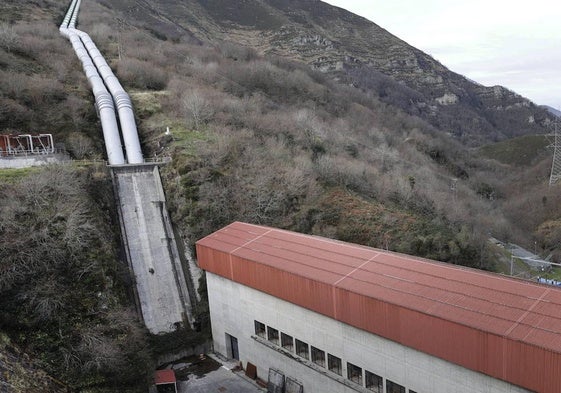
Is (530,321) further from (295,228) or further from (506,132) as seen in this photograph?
(506,132)

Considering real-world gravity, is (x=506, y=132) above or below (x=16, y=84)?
below

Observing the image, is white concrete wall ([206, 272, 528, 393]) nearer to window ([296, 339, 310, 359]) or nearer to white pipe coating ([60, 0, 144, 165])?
window ([296, 339, 310, 359])

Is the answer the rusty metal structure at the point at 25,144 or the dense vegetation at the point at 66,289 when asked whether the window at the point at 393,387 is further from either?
the rusty metal structure at the point at 25,144

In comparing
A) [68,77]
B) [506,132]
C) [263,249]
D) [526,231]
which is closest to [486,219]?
[526,231]

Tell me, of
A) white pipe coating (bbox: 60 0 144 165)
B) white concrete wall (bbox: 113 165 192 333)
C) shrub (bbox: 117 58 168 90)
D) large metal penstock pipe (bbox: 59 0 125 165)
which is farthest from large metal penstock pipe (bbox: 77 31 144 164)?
white concrete wall (bbox: 113 165 192 333)

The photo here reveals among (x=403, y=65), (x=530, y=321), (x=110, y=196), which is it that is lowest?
(x=530, y=321)

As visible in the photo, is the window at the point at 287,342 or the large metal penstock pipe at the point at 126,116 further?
the large metal penstock pipe at the point at 126,116

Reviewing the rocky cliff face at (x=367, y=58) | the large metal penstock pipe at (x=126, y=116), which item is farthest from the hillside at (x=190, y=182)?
the rocky cliff face at (x=367, y=58)
